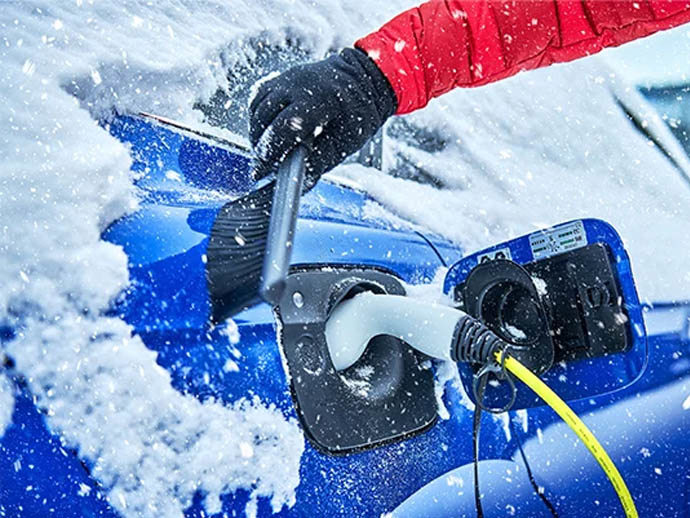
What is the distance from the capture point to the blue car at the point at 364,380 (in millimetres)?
1139

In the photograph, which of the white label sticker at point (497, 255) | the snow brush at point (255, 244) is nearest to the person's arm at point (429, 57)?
the snow brush at point (255, 244)

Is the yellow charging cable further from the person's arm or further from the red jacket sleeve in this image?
the red jacket sleeve

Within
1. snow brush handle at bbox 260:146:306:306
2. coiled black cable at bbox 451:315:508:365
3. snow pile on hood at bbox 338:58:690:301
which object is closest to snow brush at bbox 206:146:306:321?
snow brush handle at bbox 260:146:306:306

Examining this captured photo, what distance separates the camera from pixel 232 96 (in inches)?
84.0

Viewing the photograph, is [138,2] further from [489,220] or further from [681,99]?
[681,99]

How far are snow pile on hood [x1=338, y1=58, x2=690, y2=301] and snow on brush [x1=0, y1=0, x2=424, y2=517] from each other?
37.3 inches

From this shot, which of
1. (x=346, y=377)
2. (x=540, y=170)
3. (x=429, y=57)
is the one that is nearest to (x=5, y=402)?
(x=346, y=377)

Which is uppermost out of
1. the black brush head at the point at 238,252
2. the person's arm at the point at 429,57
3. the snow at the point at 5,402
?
the person's arm at the point at 429,57

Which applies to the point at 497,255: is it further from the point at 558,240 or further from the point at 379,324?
the point at 379,324

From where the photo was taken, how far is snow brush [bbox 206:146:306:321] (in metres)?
1.02

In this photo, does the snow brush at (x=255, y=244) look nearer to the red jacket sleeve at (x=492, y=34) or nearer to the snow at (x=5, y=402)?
the snow at (x=5, y=402)

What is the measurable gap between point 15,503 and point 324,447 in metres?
0.50

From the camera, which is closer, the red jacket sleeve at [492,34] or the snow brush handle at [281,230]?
the snow brush handle at [281,230]

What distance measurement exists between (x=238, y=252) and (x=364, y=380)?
37 centimetres
